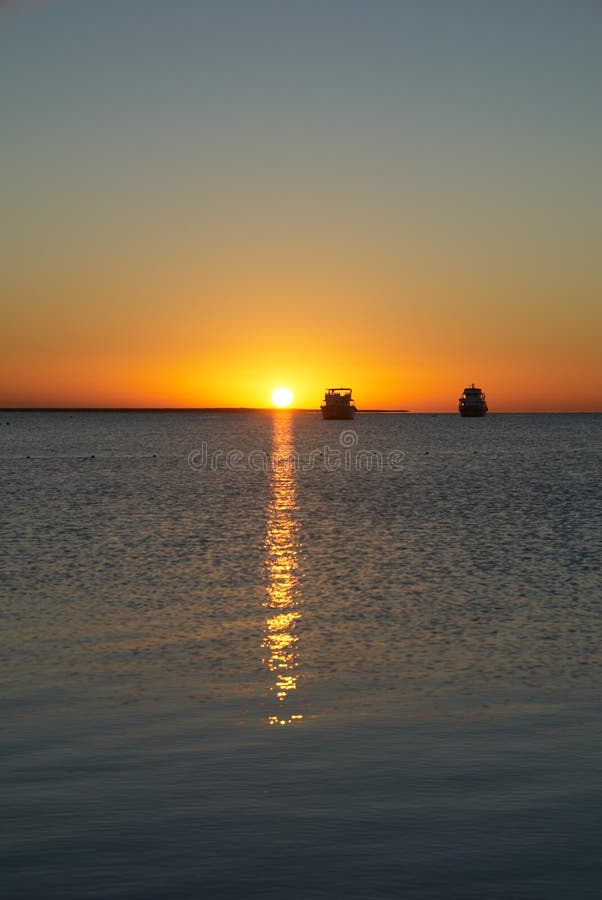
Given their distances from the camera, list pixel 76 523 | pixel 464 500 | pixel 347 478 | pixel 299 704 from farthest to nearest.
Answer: pixel 347 478 → pixel 464 500 → pixel 76 523 → pixel 299 704

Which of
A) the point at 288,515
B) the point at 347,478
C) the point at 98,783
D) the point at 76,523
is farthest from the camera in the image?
the point at 347,478

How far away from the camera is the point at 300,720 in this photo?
13898 millimetres

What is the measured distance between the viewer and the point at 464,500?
59.6 m

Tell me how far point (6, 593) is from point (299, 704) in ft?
38.5

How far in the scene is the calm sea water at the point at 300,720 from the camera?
9.27m

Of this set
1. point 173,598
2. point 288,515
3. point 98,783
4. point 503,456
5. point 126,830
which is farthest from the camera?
point 503,456

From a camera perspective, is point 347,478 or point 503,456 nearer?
point 347,478

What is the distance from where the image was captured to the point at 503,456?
128m

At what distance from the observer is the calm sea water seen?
9266 millimetres

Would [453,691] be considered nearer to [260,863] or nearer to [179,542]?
[260,863]

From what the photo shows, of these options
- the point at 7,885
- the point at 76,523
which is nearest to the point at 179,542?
the point at 76,523

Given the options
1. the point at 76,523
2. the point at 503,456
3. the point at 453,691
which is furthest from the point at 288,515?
the point at 503,456

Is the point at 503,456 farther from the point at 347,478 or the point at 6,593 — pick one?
the point at 6,593

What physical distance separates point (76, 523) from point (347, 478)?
143ft
